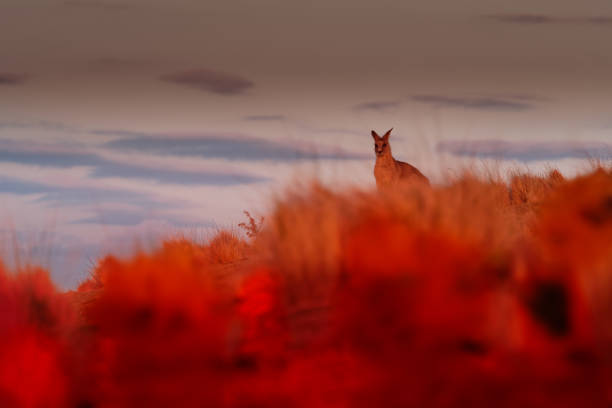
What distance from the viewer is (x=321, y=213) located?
5.54 metres

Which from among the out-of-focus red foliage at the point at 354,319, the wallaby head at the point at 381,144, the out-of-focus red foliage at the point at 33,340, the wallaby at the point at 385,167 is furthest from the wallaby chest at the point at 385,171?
the out-of-focus red foliage at the point at 33,340

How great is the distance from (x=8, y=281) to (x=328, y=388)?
10.0ft

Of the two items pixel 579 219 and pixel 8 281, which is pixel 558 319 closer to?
pixel 579 219

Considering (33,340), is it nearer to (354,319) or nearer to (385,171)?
(354,319)

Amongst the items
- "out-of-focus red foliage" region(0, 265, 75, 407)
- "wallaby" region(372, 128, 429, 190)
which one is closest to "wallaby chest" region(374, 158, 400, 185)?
"wallaby" region(372, 128, 429, 190)

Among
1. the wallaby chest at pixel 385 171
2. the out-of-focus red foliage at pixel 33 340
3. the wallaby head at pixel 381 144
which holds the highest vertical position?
the wallaby head at pixel 381 144

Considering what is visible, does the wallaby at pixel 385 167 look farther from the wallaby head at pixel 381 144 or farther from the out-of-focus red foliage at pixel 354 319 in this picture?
the out-of-focus red foliage at pixel 354 319

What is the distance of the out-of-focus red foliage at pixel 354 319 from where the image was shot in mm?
4195

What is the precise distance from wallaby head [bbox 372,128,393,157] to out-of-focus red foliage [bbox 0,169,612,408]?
16.3ft

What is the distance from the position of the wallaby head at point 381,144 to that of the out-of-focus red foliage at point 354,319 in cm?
497

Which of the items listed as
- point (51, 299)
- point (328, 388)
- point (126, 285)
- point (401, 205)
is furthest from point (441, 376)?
point (51, 299)

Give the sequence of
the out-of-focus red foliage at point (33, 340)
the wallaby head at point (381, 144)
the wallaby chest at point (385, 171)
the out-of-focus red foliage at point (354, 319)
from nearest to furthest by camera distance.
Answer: the out-of-focus red foliage at point (354, 319) < the out-of-focus red foliage at point (33, 340) < the wallaby head at point (381, 144) < the wallaby chest at point (385, 171)

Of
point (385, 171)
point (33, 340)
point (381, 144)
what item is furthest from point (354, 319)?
point (385, 171)

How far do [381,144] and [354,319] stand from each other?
21.2ft
